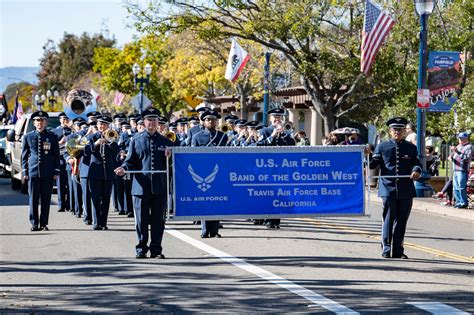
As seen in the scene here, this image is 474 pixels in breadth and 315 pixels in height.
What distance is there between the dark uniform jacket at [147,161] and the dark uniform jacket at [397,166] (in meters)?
2.98

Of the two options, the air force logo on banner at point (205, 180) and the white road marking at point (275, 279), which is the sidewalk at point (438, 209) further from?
the air force logo on banner at point (205, 180)

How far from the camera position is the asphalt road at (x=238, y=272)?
9914mm

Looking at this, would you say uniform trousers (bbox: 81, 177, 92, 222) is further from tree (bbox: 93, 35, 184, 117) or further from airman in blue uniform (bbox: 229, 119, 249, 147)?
tree (bbox: 93, 35, 184, 117)

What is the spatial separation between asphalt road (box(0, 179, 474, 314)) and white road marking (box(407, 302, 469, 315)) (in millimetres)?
14

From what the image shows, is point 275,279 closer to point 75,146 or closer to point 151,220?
point 151,220

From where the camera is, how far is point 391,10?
33312mm

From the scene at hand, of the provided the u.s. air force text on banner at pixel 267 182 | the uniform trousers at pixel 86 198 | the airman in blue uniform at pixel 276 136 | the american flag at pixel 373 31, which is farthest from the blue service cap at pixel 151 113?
the american flag at pixel 373 31

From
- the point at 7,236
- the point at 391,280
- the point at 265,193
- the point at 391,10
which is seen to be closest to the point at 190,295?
the point at 391,280

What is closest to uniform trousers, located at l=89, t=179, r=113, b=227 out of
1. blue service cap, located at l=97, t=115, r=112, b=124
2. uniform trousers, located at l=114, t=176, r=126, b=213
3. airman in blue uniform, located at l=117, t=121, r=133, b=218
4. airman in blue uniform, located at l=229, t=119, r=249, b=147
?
blue service cap, located at l=97, t=115, r=112, b=124

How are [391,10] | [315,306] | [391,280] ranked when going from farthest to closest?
[391,10] < [391,280] < [315,306]

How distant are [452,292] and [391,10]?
77.5 ft

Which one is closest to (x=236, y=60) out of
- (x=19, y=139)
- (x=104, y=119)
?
(x=19, y=139)

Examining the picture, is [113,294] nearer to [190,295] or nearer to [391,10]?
[190,295]

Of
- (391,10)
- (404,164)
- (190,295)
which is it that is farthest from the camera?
(391,10)
